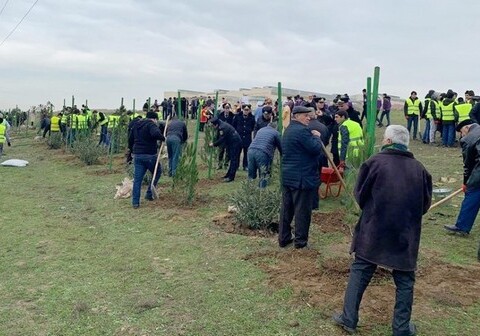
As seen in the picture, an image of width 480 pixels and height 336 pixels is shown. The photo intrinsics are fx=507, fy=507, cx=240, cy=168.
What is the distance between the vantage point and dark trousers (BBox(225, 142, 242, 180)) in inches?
443

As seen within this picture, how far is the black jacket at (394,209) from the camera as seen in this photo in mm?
3742

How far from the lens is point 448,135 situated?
1472cm

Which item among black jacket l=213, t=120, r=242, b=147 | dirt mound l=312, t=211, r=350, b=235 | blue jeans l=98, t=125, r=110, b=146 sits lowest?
dirt mound l=312, t=211, r=350, b=235

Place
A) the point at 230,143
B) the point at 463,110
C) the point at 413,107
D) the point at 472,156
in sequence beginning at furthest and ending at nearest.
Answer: the point at 413,107
the point at 463,110
the point at 230,143
the point at 472,156

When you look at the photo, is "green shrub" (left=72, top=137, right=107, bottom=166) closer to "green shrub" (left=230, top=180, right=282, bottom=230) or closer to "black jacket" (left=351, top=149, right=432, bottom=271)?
"green shrub" (left=230, top=180, right=282, bottom=230)

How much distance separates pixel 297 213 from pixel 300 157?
665 mm

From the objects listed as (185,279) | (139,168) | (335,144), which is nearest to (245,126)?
(335,144)

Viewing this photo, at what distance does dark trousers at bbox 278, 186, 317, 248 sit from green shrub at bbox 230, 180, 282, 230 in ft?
2.45

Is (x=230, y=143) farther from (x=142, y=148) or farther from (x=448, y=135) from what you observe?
(x=448, y=135)

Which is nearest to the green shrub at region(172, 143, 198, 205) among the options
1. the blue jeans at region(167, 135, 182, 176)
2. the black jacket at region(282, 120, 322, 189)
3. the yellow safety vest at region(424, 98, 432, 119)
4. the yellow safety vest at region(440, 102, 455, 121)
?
the blue jeans at region(167, 135, 182, 176)

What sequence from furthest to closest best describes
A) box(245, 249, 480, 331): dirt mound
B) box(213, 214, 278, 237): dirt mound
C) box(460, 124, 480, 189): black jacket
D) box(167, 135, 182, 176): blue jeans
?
box(167, 135, 182, 176): blue jeans < box(213, 214, 278, 237): dirt mound < box(460, 124, 480, 189): black jacket < box(245, 249, 480, 331): dirt mound

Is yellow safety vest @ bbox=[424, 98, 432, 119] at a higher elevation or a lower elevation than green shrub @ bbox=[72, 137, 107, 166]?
Result: higher

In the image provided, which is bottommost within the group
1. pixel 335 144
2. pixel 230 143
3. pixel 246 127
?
pixel 230 143

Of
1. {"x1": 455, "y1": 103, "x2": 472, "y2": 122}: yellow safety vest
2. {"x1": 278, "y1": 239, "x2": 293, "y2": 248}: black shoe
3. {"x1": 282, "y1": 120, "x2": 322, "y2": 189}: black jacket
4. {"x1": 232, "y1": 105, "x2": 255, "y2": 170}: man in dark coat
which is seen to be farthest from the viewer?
{"x1": 455, "y1": 103, "x2": 472, "y2": 122}: yellow safety vest
